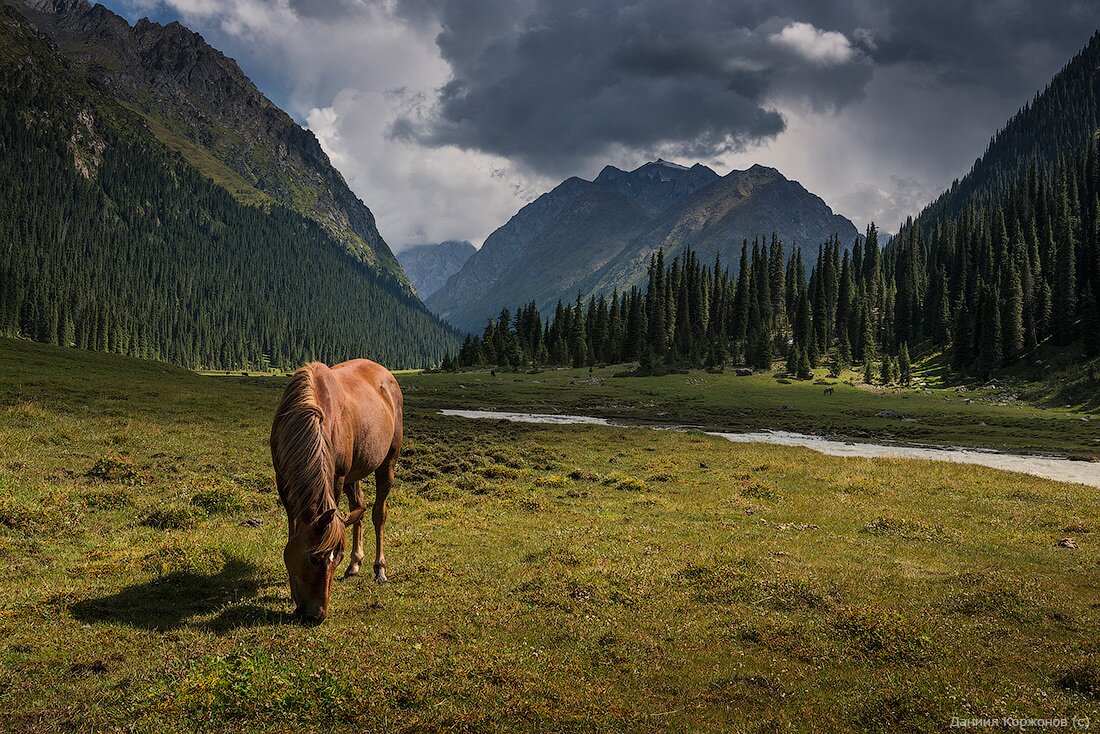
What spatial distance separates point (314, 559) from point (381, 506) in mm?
4247

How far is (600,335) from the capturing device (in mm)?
161625

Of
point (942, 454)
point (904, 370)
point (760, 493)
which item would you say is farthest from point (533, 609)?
point (904, 370)

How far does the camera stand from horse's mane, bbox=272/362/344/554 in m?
9.66

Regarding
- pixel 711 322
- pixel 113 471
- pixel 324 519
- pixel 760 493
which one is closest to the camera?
pixel 324 519

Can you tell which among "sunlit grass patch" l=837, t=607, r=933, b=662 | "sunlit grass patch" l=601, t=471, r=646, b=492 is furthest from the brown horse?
"sunlit grass patch" l=601, t=471, r=646, b=492

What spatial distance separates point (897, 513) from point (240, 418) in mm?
40596

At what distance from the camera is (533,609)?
12.0 metres

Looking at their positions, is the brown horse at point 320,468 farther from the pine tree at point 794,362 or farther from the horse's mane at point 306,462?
the pine tree at point 794,362

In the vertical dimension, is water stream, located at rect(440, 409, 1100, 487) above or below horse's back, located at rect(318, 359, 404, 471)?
below

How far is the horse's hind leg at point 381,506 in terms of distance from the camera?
43.3ft

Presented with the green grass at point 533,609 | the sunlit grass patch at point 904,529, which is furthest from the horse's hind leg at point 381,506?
the sunlit grass patch at point 904,529

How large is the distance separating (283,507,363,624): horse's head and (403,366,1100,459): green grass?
60687mm

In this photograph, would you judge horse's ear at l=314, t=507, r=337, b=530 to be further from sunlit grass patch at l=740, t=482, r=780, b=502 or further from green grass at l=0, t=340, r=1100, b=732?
sunlit grass patch at l=740, t=482, r=780, b=502

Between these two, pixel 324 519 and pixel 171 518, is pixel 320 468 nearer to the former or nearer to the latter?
pixel 324 519
